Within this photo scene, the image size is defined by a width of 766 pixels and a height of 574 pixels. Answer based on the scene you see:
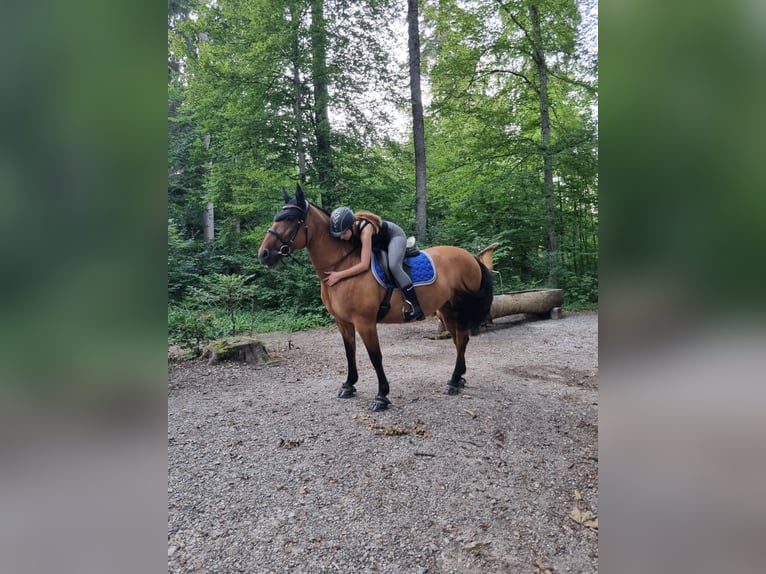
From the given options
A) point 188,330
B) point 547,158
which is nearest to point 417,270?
point 188,330

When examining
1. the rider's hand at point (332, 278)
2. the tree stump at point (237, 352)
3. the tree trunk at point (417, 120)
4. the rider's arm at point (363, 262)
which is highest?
the tree trunk at point (417, 120)

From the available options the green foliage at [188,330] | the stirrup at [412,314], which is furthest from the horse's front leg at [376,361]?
the green foliage at [188,330]

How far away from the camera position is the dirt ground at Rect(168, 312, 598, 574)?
1546 mm

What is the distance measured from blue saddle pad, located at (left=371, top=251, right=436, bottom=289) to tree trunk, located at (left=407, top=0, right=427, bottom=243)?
15.7 ft

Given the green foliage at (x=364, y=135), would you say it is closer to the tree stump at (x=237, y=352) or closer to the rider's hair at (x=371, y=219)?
the tree stump at (x=237, y=352)

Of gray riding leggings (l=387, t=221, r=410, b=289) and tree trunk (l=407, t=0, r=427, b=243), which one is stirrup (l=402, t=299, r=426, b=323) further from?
tree trunk (l=407, t=0, r=427, b=243)

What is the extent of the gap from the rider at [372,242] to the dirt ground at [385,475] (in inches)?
38.4

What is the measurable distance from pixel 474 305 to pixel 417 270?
78cm

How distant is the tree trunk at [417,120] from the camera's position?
8.03 metres

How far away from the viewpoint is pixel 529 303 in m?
6.82
